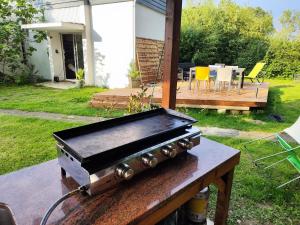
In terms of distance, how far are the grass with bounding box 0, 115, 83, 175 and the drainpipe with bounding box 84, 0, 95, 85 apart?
427 cm

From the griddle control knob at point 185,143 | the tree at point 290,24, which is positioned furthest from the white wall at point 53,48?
the tree at point 290,24

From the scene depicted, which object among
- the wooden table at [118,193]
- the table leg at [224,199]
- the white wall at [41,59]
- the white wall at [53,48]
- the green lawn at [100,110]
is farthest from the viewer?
the white wall at [41,59]

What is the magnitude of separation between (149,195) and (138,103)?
3.38m

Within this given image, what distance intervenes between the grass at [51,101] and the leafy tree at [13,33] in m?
1.68

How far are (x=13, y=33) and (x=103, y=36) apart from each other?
13.9 ft

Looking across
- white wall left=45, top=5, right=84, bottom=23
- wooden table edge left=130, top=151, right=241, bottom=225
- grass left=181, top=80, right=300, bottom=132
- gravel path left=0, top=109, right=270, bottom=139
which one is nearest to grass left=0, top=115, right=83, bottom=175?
gravel path left=0, top=109, right=270, bottom=139

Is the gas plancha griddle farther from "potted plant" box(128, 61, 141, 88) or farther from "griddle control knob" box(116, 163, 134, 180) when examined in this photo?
"potted plant" box(128, 61, 141, 88)

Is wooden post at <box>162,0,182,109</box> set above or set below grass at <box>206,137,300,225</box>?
above

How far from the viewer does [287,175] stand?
9.17ft

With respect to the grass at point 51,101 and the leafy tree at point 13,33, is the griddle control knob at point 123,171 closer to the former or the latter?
the grass at point 51,101

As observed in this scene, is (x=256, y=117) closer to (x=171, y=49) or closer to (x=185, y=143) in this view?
(x=171, y=49)

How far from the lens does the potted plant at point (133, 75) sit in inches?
311

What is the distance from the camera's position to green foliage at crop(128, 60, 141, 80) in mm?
7891

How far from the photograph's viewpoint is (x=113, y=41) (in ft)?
27.3
